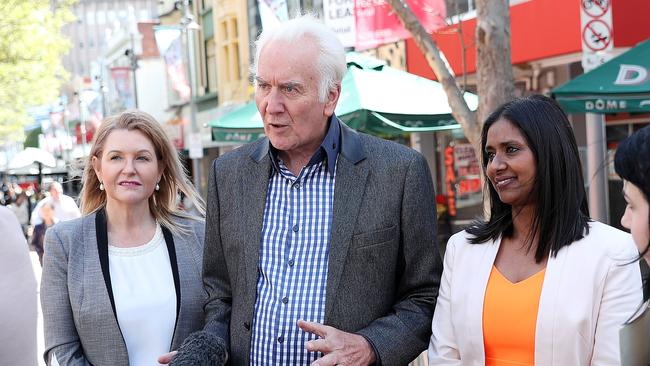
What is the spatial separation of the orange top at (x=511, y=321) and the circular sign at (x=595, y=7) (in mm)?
4934

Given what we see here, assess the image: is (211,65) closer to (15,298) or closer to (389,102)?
(389,102)

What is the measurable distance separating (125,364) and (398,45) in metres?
12.7

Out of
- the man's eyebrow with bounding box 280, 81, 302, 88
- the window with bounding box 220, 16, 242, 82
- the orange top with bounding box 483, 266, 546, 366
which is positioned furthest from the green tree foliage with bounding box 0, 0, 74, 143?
the orange top with bounding box 483, 266, 546, 366

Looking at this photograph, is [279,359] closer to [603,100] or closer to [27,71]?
[603,100]

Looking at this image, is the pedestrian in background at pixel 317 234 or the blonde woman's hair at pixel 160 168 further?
the blonde woman's hair at pixel 160 168

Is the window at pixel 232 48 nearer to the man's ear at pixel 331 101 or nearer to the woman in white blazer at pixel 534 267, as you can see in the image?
the man's ear at pixel 331 101

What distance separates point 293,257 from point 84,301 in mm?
1046

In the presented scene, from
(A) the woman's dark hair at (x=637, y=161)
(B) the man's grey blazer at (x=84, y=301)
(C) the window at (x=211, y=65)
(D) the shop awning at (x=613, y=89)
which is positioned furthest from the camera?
(C) the window at (x=211, y=65)

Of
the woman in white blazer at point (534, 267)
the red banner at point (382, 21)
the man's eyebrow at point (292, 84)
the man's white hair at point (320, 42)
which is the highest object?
the red banner at point (382, 21)

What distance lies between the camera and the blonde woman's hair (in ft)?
12.7

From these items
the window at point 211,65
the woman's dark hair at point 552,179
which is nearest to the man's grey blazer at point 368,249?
the woman's dark hair at point 552,179

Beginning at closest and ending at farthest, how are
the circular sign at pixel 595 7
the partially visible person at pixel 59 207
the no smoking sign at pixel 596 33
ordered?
the no smoking sign at pixel 596 33, the circular sign at pixel 595 7, the partially visible person at pixel 59 207

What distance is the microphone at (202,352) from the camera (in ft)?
9.38

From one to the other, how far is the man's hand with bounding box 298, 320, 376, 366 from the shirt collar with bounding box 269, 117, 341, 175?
59cm
